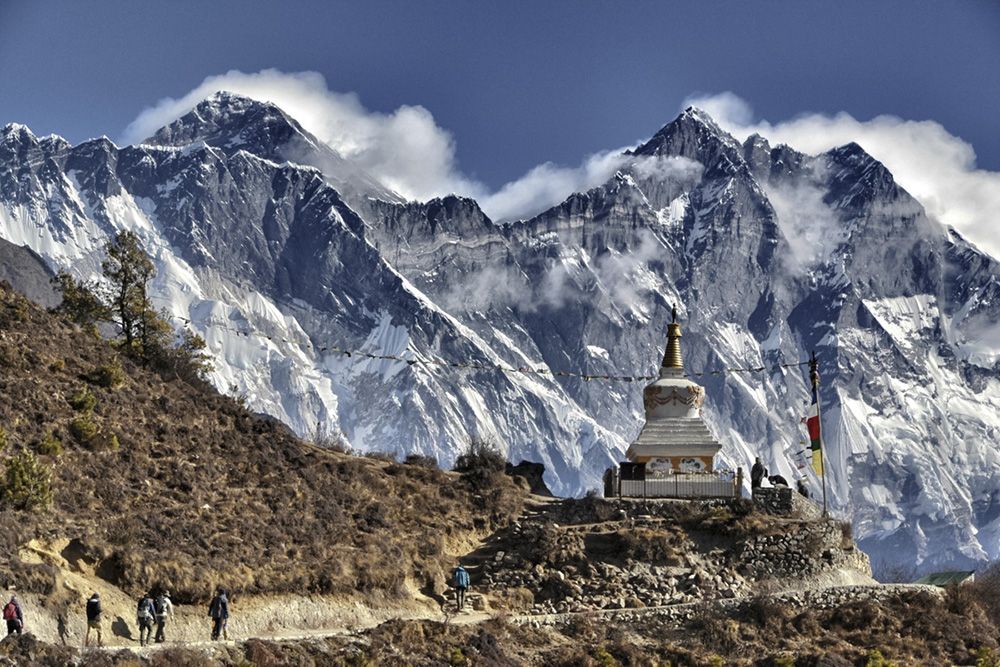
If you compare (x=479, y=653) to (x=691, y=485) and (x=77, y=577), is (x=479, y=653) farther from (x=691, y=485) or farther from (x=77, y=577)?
(x=691, y=485)

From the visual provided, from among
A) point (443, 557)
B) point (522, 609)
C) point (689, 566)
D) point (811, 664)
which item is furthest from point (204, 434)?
point (811, 664)

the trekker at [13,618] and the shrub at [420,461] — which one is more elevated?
the shrub at [420,461]

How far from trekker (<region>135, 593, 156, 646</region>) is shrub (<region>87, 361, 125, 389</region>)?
16821 mm

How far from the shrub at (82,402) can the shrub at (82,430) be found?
147 cm

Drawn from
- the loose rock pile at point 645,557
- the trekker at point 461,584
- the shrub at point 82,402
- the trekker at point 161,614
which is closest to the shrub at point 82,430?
the shrub at point 82,402

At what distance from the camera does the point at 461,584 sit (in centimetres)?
5806

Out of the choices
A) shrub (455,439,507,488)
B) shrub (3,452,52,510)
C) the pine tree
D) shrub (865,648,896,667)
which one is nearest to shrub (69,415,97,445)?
shrub (3,452,52,510)

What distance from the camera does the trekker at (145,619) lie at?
46.9 m

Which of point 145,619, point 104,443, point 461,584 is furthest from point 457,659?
point 104,443

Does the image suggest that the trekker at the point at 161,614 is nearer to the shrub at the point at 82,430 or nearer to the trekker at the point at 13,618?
the trekker at the point at 13,618

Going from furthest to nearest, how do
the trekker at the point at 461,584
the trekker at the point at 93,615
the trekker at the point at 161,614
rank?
1. the trekker at the point at 461,584
2. the trekker at the point at 161,614
3. the trekker at the point at 93,615

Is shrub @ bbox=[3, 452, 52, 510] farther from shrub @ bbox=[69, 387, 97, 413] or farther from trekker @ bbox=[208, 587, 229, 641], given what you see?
shrub @ bbox=[69, 387, 97, 413]

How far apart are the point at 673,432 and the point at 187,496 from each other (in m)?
27.6

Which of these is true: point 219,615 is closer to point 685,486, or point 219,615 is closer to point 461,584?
point 461,584
